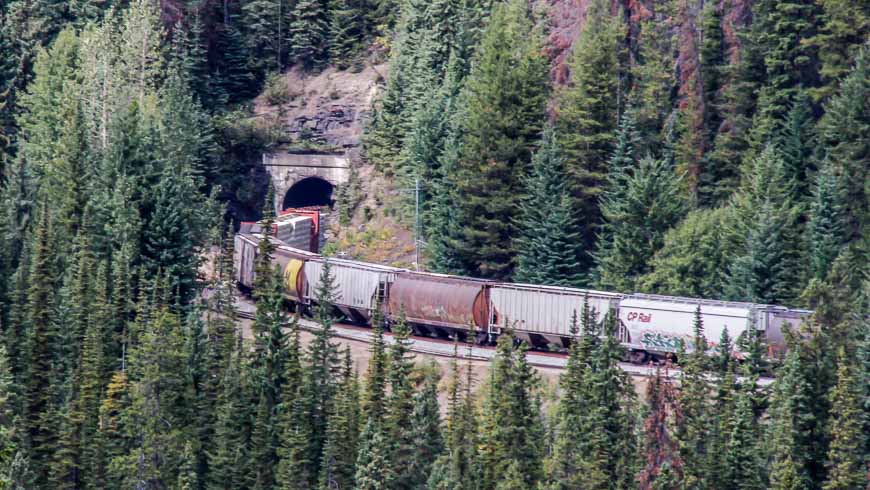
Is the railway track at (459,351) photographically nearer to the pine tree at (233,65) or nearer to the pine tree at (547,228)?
the pine tree at (547,228)

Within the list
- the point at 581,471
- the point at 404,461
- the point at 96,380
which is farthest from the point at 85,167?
the point at 581,471

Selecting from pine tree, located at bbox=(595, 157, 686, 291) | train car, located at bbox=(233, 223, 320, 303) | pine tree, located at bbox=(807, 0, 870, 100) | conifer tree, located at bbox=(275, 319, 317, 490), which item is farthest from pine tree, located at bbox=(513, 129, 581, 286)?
conifer tree, located at bbox=(275, 319, 317, 490)

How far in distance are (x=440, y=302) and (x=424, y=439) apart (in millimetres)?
13271

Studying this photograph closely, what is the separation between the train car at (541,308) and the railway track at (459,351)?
1.04m

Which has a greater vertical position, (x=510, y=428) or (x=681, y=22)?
(x=681, y=22)

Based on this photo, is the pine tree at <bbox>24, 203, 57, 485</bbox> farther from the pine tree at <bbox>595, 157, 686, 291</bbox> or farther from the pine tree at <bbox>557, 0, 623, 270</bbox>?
the pine tree at <bbox>557, 0, 623, 270</bbox>

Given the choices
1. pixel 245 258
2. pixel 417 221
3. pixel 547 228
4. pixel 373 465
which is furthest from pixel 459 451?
pixel 417 221

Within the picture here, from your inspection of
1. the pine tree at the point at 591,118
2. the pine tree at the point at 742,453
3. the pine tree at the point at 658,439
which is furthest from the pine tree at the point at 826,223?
the pine tree at the point at 658,439

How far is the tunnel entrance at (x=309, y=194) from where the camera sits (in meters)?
116

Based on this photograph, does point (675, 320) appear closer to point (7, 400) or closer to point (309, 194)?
point (7, 400)

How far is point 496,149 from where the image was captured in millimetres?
91312

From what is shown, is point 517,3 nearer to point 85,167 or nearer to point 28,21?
point 85,167

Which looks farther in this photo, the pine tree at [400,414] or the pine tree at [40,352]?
the pine tree at [40,352]

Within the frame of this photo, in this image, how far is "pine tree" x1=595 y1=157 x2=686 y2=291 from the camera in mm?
83000
